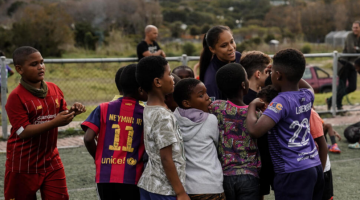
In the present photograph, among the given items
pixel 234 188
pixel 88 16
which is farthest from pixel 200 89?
pixel 88 16

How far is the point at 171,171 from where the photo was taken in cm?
265

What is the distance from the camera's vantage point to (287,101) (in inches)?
111

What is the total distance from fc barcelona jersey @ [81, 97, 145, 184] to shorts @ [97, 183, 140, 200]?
4cm

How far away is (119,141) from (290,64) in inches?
51.9

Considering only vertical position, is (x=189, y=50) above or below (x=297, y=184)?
below

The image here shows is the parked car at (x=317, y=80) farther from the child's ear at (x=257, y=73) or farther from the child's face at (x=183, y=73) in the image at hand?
the child's ear at (x=257, y=73)

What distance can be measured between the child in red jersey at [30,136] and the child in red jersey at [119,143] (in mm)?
593

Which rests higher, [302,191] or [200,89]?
[200,89]

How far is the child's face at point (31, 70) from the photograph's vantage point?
3.51 metres

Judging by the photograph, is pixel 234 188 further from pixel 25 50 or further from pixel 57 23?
pixel 57 23

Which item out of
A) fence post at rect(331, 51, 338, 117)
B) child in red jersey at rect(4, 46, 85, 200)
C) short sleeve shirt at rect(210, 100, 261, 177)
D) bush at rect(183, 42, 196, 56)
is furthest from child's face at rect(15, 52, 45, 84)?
bush at rect(183, 42, 196, 56)

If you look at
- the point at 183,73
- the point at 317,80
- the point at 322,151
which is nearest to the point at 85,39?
the point at 317,80

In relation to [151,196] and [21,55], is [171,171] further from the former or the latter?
[21,55]

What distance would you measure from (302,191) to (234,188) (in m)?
0.46
